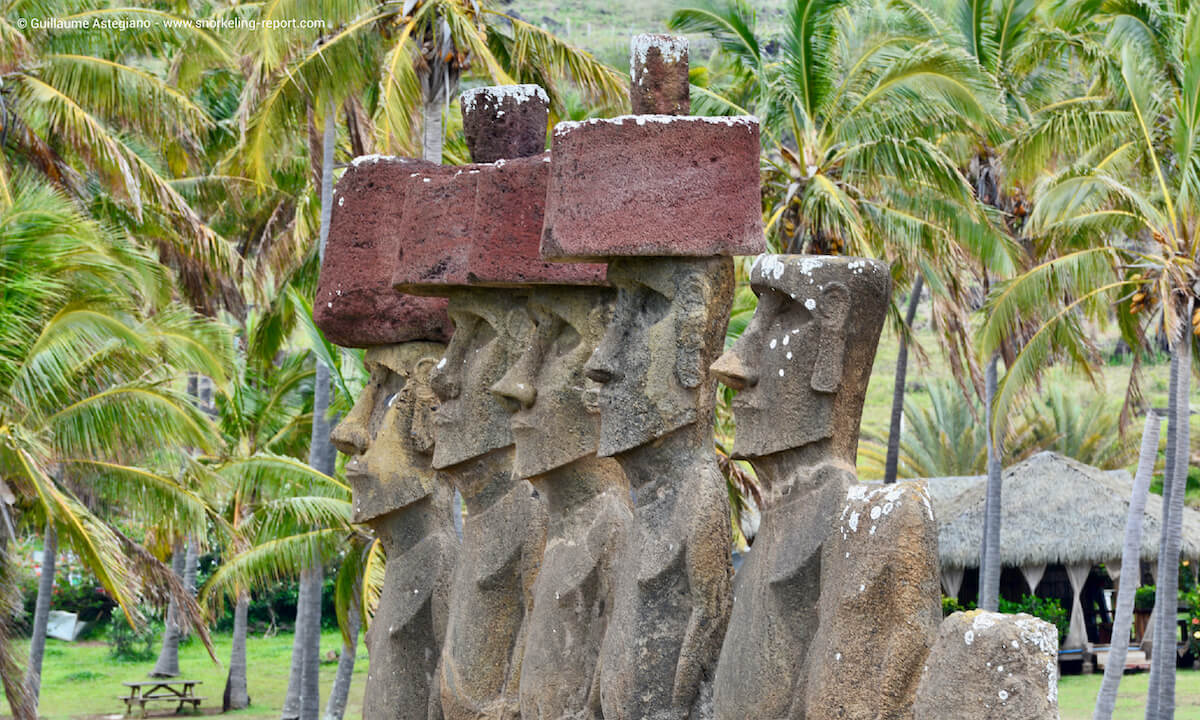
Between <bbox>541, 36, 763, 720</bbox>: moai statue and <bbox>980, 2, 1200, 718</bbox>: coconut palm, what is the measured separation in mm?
9447

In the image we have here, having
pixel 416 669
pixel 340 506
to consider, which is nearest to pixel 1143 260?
pixel 340 506

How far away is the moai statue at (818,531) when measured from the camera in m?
5.65

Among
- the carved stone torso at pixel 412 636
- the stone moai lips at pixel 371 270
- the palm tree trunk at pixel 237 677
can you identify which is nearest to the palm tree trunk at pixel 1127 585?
the carved stone torso at pixel 412 636

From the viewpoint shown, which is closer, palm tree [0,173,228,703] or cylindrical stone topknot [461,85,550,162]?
cylindrical stone topknot [461,85,550,162]

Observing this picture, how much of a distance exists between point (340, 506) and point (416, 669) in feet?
22.0

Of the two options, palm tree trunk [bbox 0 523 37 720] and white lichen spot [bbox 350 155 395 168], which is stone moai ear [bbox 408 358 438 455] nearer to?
white lichen spot [bbox 350 155 395 168]

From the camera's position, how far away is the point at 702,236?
275 inches

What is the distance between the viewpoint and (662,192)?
703cm

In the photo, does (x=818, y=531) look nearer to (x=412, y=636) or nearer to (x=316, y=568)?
(x=412, y=636)

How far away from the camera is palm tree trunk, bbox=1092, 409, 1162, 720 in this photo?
53.8ft

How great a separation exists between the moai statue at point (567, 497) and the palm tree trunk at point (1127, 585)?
1000 centimetres

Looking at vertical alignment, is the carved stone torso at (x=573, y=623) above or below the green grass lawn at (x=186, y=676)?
above

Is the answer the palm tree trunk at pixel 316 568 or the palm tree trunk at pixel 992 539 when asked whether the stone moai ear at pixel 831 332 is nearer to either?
the palm tree trunk at pixel 316 568

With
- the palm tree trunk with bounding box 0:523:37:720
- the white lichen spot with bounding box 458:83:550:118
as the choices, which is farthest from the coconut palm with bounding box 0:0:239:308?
the white lichen spot with bounding box 458:83:550:118
